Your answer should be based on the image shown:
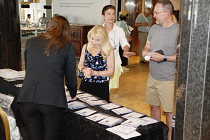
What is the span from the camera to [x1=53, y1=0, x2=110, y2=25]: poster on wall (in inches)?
419

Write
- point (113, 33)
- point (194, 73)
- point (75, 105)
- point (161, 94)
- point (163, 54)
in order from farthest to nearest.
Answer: point (113, 33), point (161, 94), point (163, 54), point (75, 105), point (194, 73)

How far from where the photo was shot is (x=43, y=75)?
7.81 ft

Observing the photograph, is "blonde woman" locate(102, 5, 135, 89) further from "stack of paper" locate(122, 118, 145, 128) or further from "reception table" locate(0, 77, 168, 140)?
"stack of paper" locate(122, 118, 145, 128)

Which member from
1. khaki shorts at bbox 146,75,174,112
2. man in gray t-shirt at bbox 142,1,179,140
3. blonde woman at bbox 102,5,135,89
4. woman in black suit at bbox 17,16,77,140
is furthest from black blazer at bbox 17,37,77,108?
blonde woman at bbox 102,5,135,89

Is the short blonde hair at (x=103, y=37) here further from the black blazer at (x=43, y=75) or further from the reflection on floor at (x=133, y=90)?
the reflection on floor at (x=133, y=90)

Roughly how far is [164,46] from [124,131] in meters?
1.29

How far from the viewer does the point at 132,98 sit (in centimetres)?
580

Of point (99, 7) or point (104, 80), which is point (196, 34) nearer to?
point (104, 80)

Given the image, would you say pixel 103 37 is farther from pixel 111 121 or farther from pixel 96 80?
pixel 111 121

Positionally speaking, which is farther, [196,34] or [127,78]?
[127,78]

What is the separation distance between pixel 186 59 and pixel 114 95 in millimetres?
4619

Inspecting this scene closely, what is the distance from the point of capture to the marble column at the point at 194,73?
1.35 m

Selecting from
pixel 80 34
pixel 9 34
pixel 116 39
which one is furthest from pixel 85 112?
pixel 80 34

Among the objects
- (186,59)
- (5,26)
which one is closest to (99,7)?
(5,26)
